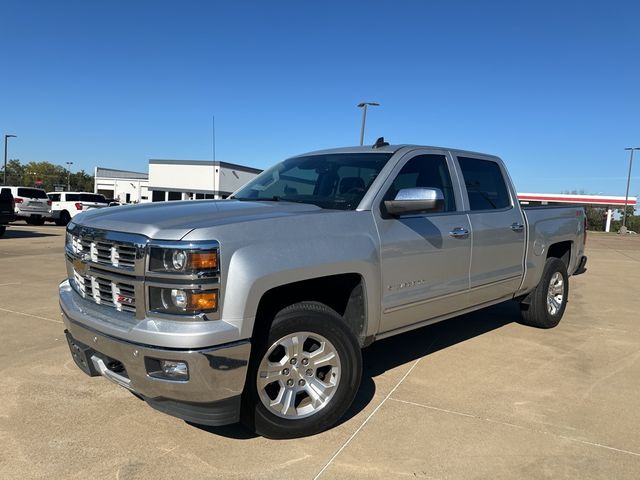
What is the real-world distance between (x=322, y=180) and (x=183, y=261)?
1.85 m

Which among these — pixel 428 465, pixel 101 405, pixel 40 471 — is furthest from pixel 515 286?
pixel 40 471

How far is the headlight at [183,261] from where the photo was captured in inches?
103

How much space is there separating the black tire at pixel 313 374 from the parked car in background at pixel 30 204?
78.9ft

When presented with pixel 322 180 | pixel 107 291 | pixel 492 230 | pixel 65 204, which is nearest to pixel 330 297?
pixel 322 180

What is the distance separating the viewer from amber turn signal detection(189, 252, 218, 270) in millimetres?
2621

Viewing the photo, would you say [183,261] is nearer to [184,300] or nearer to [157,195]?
[184,300]

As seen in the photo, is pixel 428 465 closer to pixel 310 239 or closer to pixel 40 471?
pixel 310 239

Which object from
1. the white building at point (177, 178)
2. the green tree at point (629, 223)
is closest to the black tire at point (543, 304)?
the white building at point (177, 178)

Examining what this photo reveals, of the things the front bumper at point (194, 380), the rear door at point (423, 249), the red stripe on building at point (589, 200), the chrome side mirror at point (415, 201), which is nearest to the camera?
the front bumper at point (194, 380)

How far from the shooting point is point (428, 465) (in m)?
2.89

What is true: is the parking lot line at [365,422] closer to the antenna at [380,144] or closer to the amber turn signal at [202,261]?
the amber turn signal at [202,261]

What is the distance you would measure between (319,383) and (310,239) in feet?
2.98

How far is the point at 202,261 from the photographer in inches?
104

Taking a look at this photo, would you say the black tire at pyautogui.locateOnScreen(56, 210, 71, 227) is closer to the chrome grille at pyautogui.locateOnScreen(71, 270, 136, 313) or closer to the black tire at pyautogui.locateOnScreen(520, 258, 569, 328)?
the black tire at pyautogui.locateOnScreen(520, 258, 569, 328)
